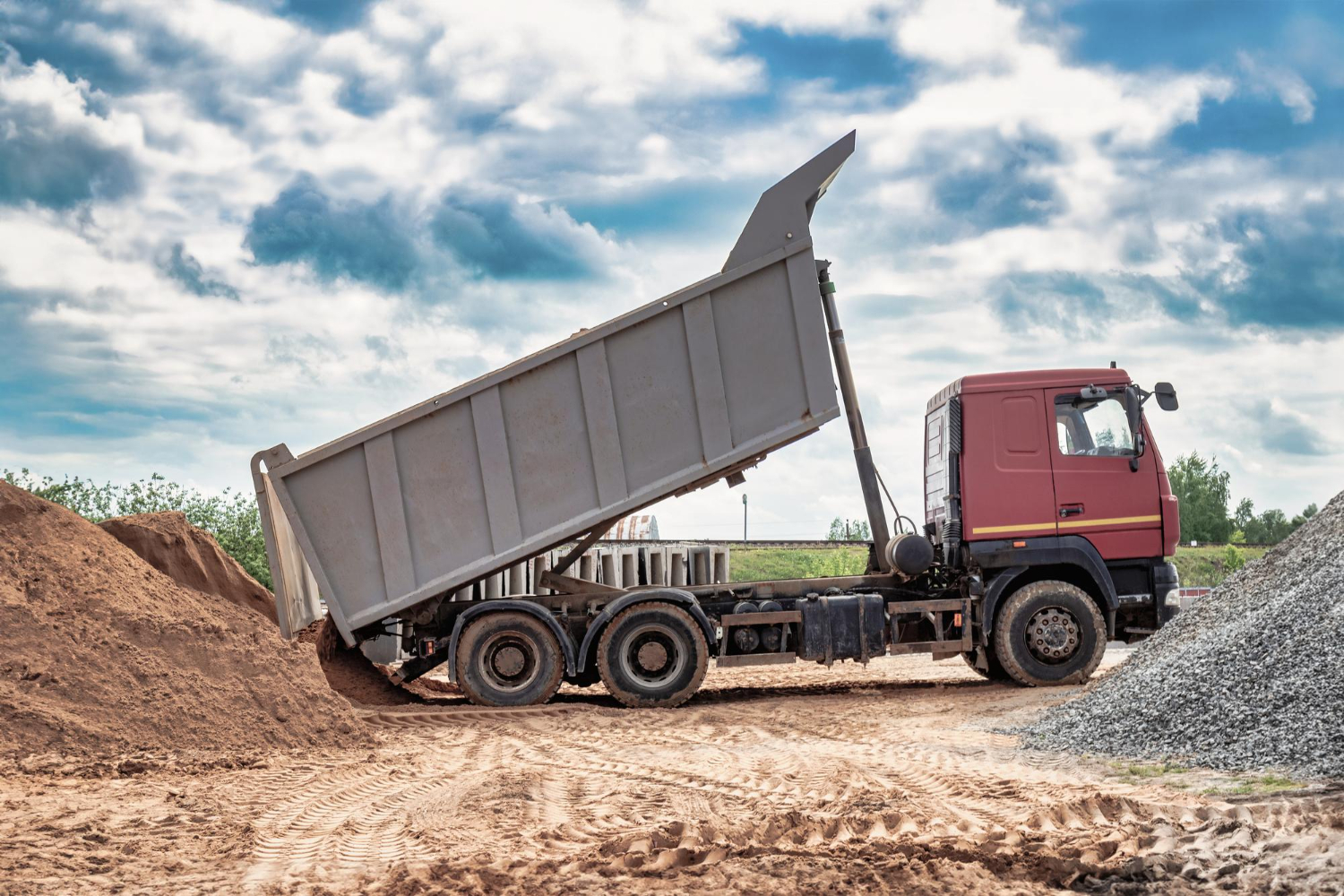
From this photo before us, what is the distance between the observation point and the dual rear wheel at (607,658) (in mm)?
10000

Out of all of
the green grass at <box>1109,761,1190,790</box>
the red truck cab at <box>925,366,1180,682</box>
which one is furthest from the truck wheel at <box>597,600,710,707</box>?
the green grass at <box>1109,761,1190,790</box>

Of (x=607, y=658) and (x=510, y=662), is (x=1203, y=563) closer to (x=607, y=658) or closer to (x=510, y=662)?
(x=607, y=658)

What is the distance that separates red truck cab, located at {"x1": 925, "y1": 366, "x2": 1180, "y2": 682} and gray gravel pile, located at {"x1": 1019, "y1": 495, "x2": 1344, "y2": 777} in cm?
123

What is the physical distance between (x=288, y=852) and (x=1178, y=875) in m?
3.86

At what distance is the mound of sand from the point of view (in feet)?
34.6

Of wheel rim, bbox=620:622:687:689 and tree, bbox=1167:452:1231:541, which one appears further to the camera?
tree, bbox=1167:452:1231:541

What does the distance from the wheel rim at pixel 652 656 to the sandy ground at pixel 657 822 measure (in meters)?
1.78

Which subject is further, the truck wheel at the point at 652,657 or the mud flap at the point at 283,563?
the truck wheel at the point at 652,657

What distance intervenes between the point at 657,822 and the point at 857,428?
6.40 meters

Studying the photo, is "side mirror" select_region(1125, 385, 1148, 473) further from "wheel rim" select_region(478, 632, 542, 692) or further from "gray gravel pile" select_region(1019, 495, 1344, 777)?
"wheel rim" select_region(478, 632, 542, 692)

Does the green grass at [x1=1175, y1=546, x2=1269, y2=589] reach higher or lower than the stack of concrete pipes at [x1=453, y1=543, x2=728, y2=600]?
lower

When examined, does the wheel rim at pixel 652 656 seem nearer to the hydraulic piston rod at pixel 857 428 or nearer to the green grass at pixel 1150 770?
the hydraulic piston rod at pixel 857 428

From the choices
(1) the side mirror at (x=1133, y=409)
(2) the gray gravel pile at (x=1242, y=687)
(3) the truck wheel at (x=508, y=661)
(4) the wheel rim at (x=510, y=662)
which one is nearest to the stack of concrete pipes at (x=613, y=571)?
(3) the truck wheel at (x=508, y=661)

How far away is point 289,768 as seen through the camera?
706cm
